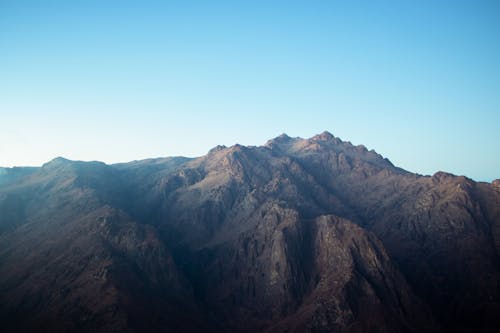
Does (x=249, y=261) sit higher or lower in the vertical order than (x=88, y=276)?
lower

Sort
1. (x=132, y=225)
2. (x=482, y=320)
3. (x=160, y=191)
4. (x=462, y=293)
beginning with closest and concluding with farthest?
(x=482, y=320) < (x=462, y=293) < (x=132, y=225) < (x=160, y=191)

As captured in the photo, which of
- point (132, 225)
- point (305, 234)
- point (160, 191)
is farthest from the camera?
point (160, 191)

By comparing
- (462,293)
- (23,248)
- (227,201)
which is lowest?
(462,293)

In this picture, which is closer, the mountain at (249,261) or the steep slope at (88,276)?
the steep slope at (88,276)

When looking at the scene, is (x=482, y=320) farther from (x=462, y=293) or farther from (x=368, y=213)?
(x=368, y=213)

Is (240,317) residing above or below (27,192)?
below

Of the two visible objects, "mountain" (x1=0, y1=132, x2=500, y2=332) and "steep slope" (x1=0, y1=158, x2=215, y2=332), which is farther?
"mountain" (x1=0, y1=132, x2=500, y2=332)

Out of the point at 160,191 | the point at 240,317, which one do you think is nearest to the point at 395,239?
the point at 240,317

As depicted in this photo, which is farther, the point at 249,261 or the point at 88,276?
the point at 249,261
